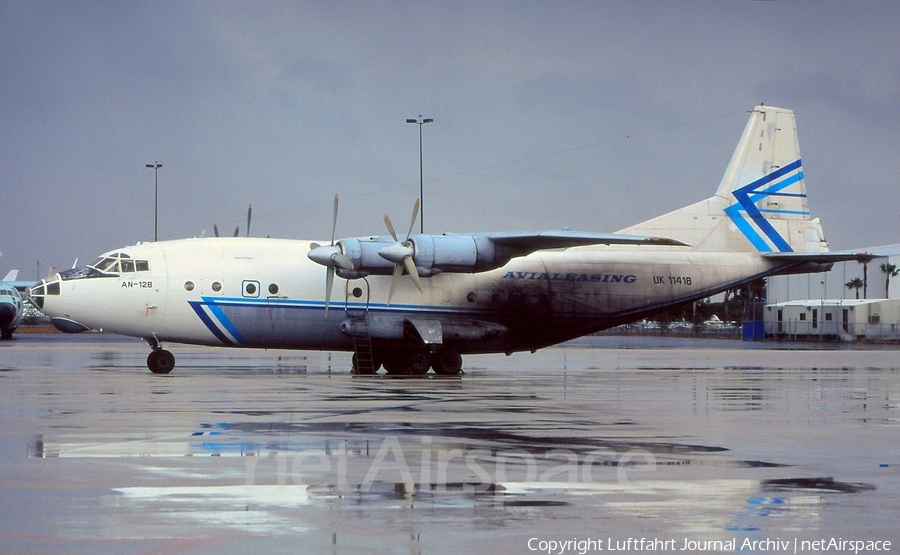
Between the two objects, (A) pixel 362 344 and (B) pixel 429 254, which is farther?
(A) pixel 362 344

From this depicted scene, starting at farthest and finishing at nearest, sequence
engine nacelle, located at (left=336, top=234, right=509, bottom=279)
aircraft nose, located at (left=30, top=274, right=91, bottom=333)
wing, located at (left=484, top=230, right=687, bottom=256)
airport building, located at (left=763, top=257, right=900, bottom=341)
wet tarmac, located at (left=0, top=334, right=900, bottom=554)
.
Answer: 1. airport building, located at (left=763, top=257, right=900, bottom=341)
2. engine nacelle, located at (left=336, top=234, right=509, bottom=279)
3. wing, located at (left=484, top=230, right=687, bottom=256)
4. aircraft nose, located at (left=30, top=274, right=91, bottom=333)
5. wet tarmac, located at (left=0, top=334, right=900, bottom=554)

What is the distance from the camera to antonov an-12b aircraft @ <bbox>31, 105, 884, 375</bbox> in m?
31.6

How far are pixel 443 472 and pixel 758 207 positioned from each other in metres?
29.7

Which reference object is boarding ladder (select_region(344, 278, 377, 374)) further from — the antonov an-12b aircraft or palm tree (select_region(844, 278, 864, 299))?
palm tree (select_region(844, 278, 864, 299))

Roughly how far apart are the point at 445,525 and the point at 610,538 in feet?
4.36

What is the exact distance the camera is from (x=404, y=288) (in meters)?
33.4

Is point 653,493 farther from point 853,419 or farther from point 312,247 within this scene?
point 312,247

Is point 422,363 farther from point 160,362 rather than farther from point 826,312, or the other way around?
point 826,312

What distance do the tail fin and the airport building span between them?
47.7 meters

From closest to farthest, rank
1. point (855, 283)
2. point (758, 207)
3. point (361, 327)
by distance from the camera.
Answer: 1. point (361, 327)
2. point (758, 207)
3. point (855, 283)

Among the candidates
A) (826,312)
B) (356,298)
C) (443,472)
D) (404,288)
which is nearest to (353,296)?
(356,298)

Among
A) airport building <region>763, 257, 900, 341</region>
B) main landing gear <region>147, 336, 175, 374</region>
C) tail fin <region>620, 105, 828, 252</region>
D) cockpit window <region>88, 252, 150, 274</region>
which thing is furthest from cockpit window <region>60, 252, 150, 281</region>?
airport building <region>763, 257, 900, 341</region>

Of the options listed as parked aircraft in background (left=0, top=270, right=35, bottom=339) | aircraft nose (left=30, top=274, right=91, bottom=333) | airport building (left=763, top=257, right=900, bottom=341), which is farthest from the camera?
airport building (left=763, top=257, right=900, bottom=341)

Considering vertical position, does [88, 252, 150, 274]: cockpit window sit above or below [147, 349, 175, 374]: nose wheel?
above
